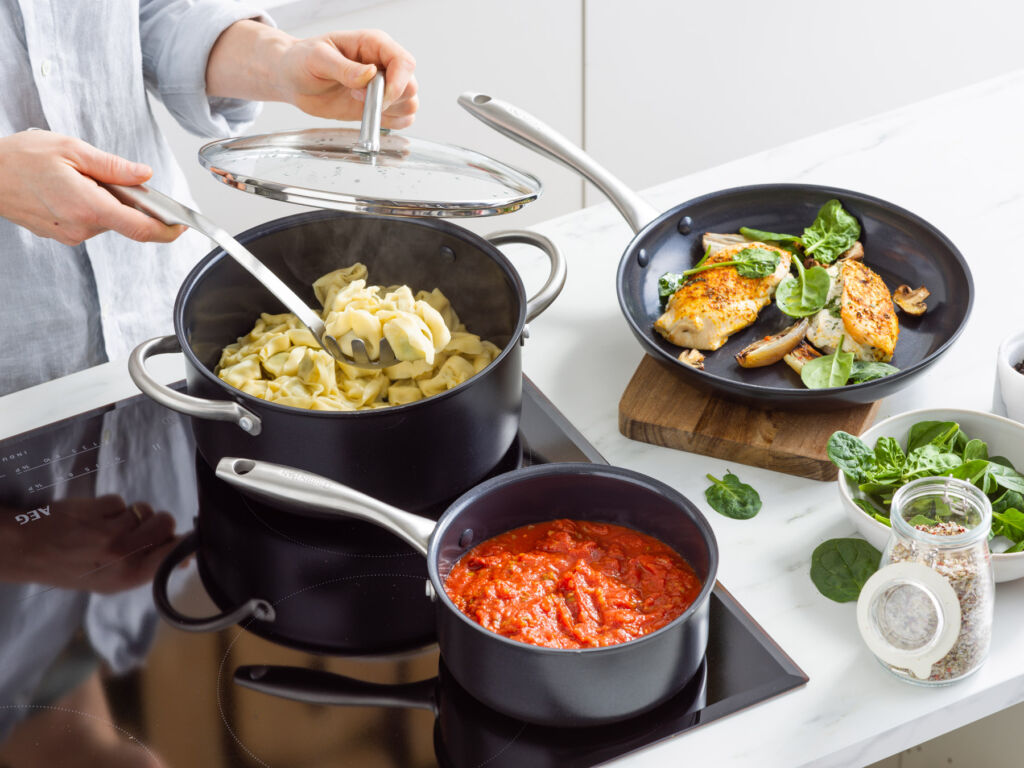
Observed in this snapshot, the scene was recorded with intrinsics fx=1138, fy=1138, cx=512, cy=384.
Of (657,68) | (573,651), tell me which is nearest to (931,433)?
(573,651)

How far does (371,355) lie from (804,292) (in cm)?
56

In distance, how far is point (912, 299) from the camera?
144 centimetres

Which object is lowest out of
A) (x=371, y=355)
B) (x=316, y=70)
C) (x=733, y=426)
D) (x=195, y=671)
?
(x=195, y=671)

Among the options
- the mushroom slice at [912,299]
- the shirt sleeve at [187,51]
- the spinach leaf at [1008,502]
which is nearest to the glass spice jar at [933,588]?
the spinach leaf at [1008,502]

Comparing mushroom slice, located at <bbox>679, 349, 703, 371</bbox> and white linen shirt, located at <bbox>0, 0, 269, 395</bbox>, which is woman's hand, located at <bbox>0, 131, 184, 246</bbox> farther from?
mushroom slice, located at <bbox>679, 349, 703, 371</bbox>

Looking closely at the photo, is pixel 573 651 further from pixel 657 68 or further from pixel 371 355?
pixel 657 68

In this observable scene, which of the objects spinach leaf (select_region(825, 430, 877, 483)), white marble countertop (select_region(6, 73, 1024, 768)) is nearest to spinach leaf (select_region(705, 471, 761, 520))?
white marble countertop (select_region(6, 73, 1024, 768))

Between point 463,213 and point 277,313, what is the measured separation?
0.42 m

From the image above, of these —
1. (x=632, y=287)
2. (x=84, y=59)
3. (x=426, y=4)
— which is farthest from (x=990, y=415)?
(x=426, y=4)

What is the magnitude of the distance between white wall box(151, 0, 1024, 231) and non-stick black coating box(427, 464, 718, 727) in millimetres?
1680

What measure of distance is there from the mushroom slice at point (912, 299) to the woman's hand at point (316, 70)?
0.67 meters

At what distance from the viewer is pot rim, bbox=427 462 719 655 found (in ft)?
3.07

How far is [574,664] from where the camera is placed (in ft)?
3.07

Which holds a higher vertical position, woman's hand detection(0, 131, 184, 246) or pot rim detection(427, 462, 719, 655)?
woman's hand detection(0, 131, 184, 246)
